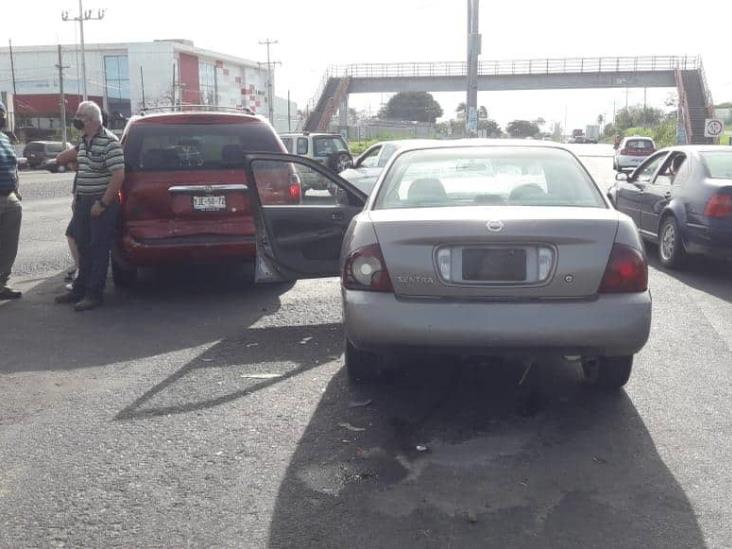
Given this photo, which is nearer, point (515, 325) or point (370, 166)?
point (515, 325)

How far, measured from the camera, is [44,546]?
315 centimetres

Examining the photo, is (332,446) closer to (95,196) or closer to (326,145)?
(95,196)

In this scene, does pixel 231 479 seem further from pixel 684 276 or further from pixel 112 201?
pixel 684 276

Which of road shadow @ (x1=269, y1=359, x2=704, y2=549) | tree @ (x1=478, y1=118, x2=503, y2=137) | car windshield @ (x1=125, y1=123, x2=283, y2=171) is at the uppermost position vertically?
tree @ (x1=478, y1=118, x2=503, y2=137)

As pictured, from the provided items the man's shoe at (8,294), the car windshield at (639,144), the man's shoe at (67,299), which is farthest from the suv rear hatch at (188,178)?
the car windshield at (639,144)

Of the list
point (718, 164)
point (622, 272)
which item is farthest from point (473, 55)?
point (622, 272)

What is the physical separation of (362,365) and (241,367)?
102 cm

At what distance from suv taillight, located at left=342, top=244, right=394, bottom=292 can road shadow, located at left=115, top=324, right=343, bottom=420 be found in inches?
44.3

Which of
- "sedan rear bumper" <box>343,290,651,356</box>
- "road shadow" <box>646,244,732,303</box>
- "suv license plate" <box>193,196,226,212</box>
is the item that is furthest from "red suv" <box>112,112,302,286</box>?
"road shadow" <box>646,244,732,303</box>

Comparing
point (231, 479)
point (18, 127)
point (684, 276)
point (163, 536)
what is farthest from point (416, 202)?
point (18, 127)

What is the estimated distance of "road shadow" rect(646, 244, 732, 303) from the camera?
8539 millimetres

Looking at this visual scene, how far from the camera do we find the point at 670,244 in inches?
381

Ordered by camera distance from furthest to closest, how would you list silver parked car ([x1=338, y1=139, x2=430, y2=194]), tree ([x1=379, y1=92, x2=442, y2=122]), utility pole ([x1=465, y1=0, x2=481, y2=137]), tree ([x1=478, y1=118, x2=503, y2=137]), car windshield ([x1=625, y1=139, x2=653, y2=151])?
tree ([x1=379, y1=92, x2=442, y2=122])
tree ([x1=478, y1=118, x2=503, y2=137])
car windshield ([x1=625, y1=139, x2=653, y2=151])
utility pole ([x1=465, y1=0, x2=481, y2=137])
silver parked car ([x1=338, y1=139, x2=430, y2=194])

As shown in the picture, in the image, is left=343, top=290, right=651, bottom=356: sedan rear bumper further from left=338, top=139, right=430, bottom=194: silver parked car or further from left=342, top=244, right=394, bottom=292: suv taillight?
left=338, top=139, right=430, bottom=194: silver parked car
